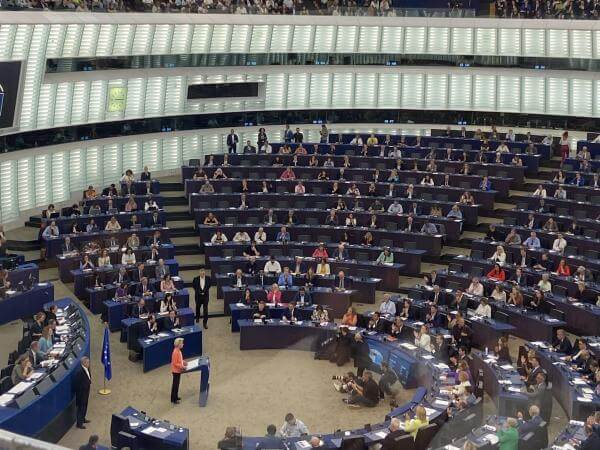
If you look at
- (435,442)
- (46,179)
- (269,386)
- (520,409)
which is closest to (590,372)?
(520,409)

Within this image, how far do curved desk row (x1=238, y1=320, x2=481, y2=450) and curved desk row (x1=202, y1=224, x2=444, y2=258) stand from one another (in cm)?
584

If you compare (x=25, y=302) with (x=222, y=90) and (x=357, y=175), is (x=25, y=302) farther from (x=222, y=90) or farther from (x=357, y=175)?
(x=222, y=90)

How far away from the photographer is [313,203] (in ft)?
112

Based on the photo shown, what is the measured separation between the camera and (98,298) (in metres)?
27.6

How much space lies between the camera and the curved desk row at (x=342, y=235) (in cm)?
3123

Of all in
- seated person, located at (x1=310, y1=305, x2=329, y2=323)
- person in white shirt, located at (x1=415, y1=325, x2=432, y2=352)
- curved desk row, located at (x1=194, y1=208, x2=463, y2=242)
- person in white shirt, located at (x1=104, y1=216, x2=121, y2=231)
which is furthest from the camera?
curved desk row, located at (x1=194, y1=208, x2=463, y2=242)

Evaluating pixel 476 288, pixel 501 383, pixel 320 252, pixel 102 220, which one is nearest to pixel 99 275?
pixel 102 220

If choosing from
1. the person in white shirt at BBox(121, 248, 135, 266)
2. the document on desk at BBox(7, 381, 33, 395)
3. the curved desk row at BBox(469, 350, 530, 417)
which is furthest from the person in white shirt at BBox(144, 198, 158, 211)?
the document on desk at BBox(7, 381, 33, 395)

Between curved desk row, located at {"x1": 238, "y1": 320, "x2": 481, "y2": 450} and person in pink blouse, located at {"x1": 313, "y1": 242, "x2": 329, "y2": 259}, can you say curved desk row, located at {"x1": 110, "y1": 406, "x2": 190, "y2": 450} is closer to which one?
curved desk row, located at {"x1": 238, "y1": 320, "x2": 481, "y2": 450}

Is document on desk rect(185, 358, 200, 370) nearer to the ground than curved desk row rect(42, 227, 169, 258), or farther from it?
nearer to the ground

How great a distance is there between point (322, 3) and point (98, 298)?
18209 millimetres

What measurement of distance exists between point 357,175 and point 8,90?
12536 mm

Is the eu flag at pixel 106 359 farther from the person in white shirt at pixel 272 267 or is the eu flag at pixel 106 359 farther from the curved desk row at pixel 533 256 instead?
the curved desk row at pixel 533 256

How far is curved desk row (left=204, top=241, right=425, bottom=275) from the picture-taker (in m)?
30.3
